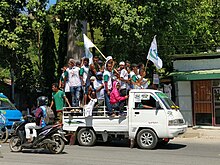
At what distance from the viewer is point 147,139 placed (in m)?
13.4

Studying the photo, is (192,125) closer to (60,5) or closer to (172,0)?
(172,0)

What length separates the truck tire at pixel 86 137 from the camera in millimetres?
14281

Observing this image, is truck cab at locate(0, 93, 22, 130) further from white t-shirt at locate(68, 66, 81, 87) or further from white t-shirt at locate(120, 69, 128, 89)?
white t-shirt at locate(120, 69, 128, 89)

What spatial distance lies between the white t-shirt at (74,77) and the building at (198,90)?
25.5 ft

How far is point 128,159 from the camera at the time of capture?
1116 centimetres

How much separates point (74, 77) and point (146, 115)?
3125mm

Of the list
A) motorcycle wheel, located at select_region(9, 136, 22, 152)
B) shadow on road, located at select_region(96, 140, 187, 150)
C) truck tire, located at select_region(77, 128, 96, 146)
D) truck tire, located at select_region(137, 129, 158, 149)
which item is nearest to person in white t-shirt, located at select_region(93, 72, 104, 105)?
truck tire, located at select_region(77, 128, 96, 146)

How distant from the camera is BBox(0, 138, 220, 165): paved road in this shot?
34.9 ft

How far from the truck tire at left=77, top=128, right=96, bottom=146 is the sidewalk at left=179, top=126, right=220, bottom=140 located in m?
5.36

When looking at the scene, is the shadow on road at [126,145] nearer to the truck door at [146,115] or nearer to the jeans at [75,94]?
the truck door at [146,115]

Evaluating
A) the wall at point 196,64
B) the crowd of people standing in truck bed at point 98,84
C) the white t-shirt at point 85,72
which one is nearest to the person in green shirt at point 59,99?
the crowd of people standing in truck bed at point 98,84

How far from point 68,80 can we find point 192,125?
921 cm

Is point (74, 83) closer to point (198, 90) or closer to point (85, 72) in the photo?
point (85, 72)

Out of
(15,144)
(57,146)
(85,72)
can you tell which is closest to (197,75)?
(85,72)
